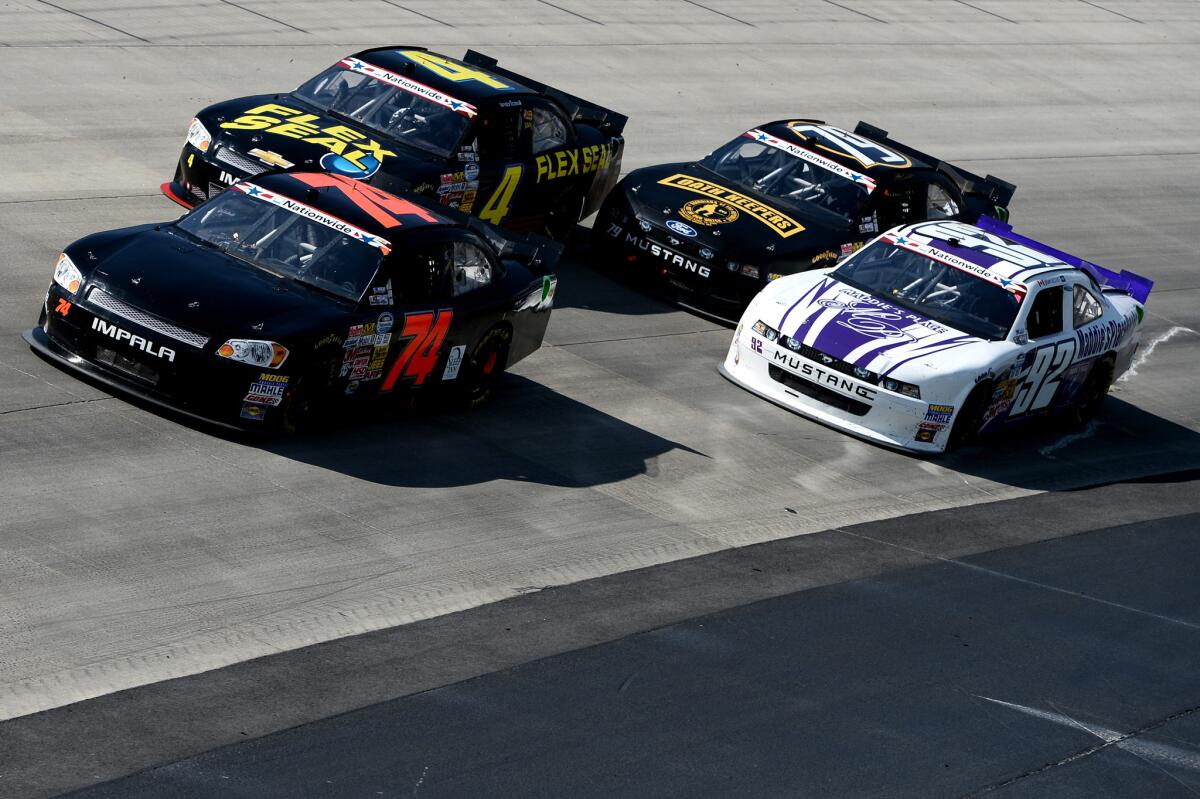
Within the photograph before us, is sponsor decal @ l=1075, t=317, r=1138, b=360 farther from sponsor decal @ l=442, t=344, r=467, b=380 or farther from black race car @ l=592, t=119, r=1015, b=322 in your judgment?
sponsor decal @ l=442, t=344, r=467, b=380

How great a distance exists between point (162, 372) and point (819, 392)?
5.41m

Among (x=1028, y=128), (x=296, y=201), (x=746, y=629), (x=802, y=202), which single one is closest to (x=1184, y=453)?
(x=802, y=202)

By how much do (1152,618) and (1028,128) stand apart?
1783 cm

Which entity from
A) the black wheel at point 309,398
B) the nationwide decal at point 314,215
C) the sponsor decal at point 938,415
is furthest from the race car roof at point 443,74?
the black wheel at point 309,398

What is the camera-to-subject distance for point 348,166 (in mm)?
13656

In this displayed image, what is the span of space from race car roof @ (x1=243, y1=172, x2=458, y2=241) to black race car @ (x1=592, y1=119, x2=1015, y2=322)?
3919 millimetres

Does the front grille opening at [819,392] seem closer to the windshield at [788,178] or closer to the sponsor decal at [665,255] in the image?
the sponsor decal at [665,255]

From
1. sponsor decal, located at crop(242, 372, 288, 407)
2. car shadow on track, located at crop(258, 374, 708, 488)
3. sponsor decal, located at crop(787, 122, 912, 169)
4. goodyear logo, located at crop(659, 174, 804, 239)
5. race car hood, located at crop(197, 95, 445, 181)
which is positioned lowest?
car shadow on track, located at crop(258, 374, 708, 488)

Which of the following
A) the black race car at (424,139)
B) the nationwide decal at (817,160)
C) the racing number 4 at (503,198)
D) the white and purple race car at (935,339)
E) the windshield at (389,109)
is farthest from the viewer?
the nationwide decal at (817,160)

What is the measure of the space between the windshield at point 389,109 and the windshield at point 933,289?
3.68 meters

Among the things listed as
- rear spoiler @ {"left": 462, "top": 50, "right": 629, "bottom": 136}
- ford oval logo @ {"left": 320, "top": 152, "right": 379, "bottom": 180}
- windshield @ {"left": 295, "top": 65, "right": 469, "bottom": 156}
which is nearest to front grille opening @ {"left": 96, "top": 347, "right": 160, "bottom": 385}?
ford oval logo @ {"left": 320, "top": 152, "right": 379, "bottom": 180}

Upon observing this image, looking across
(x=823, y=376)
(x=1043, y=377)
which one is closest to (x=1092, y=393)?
(x=1043, y=377)

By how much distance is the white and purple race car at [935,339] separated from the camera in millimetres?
13219

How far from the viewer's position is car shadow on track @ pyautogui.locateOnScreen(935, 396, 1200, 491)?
44.8ft
